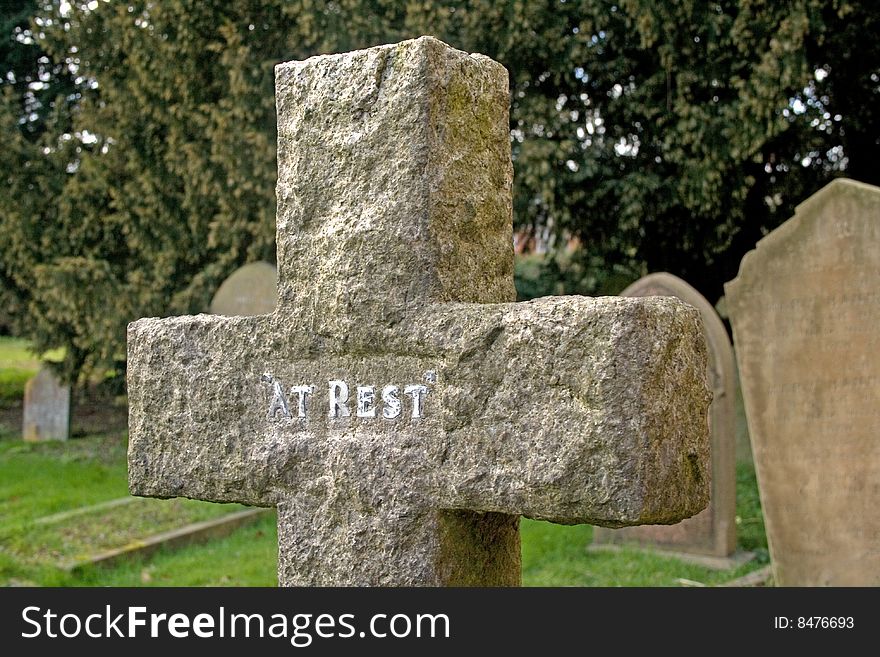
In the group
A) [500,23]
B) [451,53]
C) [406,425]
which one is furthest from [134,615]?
[500,23]

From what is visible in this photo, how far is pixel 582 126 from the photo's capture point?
830cm

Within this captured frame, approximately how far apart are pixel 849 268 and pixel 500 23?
4184mm

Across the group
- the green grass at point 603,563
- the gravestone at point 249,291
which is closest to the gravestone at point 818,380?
the green grass at point 603,563

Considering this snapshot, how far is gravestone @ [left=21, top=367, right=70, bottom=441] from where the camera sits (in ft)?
34.8

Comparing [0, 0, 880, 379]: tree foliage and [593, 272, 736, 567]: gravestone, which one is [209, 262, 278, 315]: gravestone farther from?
[593, 272, 736, 567]: gravestone

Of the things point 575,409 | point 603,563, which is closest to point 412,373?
point 575,409

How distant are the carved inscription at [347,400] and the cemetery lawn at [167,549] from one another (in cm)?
326

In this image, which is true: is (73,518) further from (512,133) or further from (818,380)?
(818,380)

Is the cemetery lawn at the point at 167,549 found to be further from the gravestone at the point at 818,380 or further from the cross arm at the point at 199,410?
the cross arm at the point at 199,410

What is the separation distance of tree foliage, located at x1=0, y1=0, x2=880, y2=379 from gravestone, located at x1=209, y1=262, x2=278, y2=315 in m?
0.88

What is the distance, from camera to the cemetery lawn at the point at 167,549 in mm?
5559

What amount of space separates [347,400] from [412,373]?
0.19m

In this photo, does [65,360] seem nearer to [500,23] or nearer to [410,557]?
[500,23]

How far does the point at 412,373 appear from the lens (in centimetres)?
222
